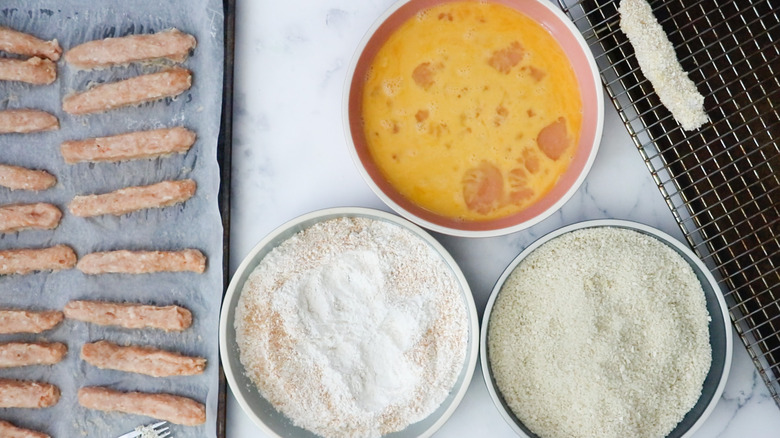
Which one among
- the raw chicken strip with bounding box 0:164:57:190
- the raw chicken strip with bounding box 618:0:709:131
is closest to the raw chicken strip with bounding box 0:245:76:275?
the raw chicken strip with bounding box 0:164:57:190

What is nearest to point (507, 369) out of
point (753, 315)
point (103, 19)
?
point (753, 315)

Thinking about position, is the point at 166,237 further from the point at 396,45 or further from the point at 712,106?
the point at 712,106

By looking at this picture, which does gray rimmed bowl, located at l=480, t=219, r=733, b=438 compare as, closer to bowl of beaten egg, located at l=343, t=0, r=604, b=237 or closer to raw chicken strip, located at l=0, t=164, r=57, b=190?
bowl of beaten egg, located at l=343, t=0, r=604, b=237

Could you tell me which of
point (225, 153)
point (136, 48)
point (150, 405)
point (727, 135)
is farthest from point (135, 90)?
point (727, 135)

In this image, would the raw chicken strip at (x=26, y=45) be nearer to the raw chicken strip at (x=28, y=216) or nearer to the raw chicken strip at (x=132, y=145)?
the raw chicken strip at (x=132, y=145)

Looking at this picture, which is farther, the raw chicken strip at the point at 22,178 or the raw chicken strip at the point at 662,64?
the raw chicken strip at the point at 22,178

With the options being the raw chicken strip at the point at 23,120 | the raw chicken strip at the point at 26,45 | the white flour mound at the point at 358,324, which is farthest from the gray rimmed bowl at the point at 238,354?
the raw chicken strip at the point at 26,45
